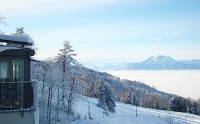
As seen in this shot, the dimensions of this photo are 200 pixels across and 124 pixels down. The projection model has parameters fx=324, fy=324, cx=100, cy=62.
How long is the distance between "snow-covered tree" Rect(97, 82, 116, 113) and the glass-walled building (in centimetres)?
6918

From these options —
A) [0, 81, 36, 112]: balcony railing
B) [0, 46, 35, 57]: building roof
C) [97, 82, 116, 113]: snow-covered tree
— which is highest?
[0, 46, 35, 57]: building roof

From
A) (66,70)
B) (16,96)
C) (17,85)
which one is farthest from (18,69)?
(66,70)

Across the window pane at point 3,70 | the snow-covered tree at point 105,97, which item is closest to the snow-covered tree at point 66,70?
the snow-covered tree at point 105,97

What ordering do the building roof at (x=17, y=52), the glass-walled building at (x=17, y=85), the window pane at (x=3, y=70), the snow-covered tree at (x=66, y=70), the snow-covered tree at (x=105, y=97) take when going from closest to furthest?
the glass-walled building at (x=17, y=85), the building roof at (x=17, y=52), the window pane at (x=3, y=70), the snow-covered tree at (x=66, y=70), the snow-covered tree at (x=105, y=97)

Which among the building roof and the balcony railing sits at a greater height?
the building roof

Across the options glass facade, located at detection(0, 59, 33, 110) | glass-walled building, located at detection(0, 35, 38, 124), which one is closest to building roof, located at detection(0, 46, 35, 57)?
glass-walled building, located at detection(0, 35, 38, 124)

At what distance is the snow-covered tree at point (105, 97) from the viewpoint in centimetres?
8256

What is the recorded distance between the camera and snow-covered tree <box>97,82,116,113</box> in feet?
271

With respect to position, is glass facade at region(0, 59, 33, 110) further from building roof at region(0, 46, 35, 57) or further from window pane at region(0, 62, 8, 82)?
building roof at region(0, 46, 35, 57)

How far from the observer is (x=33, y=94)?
12.8 m

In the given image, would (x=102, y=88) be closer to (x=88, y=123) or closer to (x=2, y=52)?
(x=88, y=123)

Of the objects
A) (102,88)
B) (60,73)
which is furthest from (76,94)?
(102,88)

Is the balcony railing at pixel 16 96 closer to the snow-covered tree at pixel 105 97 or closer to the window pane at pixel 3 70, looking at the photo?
the window pane at pixel 3 70

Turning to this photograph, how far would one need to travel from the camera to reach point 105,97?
83562 millimetres
